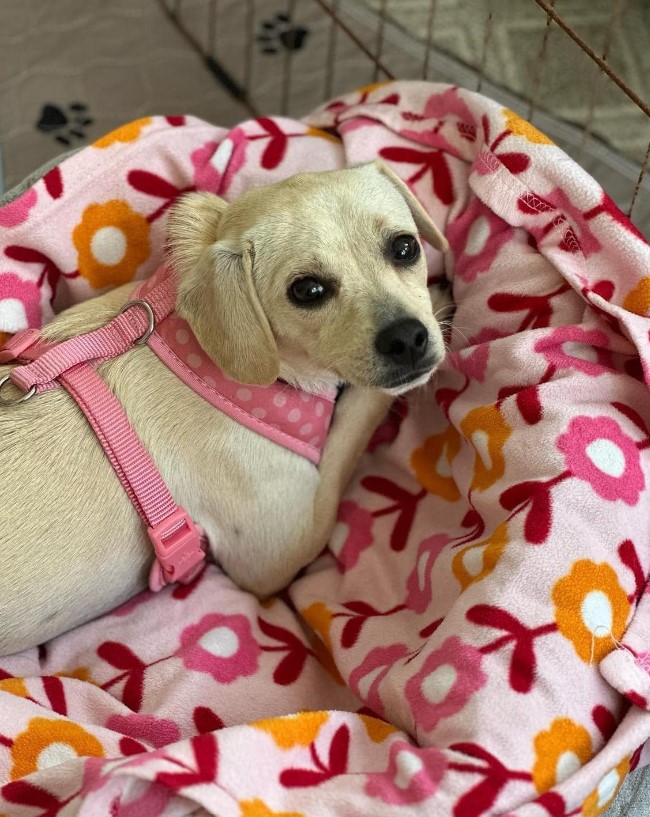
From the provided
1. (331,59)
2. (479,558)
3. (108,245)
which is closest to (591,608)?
(479,558)

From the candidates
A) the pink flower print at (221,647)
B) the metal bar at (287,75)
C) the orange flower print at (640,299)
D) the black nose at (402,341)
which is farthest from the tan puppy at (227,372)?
the metal bar at (287,75)

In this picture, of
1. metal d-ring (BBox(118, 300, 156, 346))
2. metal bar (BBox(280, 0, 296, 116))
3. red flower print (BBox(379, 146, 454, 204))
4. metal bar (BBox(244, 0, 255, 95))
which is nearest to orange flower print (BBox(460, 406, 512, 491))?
red flower print (BBox(379, 146, 454, 204))

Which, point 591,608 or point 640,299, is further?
point 640,299

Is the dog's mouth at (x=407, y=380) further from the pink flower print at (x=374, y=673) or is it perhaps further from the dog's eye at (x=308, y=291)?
the pink flower print at (x=374, y=673)

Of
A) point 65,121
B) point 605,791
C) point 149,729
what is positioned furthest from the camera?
point 65,121

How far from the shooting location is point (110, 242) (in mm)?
1967

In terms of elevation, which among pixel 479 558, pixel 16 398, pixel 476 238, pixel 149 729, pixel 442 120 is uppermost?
pixel 442 120

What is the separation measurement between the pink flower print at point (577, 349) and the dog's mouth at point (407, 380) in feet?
0.86

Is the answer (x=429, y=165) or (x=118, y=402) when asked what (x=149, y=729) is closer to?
(x=118, y=402)

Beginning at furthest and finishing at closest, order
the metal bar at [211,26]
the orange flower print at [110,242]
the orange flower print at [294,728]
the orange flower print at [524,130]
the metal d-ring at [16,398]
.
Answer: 1. the metal bar at [211,26]
2. the orange flower print at [110,242]
3. the orange flower print at [524,130]
4. the metal d-ring at [16,398]
5. the orange flower print at [294,728]

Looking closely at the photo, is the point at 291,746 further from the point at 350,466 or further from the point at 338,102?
the point at 338,102

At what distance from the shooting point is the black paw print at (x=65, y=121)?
281 centimetres

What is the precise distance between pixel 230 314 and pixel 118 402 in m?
0.28

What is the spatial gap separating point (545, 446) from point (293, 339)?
49 cm
